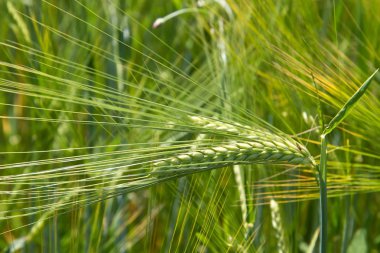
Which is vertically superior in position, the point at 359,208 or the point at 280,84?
the point at 280,84

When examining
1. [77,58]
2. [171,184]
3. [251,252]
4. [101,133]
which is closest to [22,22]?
[77,58]

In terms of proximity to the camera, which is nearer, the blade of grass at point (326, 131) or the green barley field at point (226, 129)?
the blade of grass at point (326, 131)

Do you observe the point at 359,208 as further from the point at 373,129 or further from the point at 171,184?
the point at 171,184

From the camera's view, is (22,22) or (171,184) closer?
(171,184)

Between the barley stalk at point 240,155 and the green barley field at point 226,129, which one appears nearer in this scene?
the barley stalk at point 240,155

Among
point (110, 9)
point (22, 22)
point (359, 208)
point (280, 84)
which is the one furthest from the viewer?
point (359, 208)

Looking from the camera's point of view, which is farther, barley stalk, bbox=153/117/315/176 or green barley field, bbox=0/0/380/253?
green barley field, bbox=0/0/380/253

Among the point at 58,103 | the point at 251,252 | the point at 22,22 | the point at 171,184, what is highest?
the point at 22,22

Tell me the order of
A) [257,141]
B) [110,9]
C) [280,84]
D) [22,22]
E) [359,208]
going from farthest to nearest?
[359,208] → [110,9] → [22,22] → [280,84] → [257,141]

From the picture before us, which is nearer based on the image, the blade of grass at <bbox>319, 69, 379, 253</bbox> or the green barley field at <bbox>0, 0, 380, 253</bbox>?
the blade of grass at <bbox>319, 69, 379, 253</bbox>

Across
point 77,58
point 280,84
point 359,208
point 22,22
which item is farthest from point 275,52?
point 359,208
